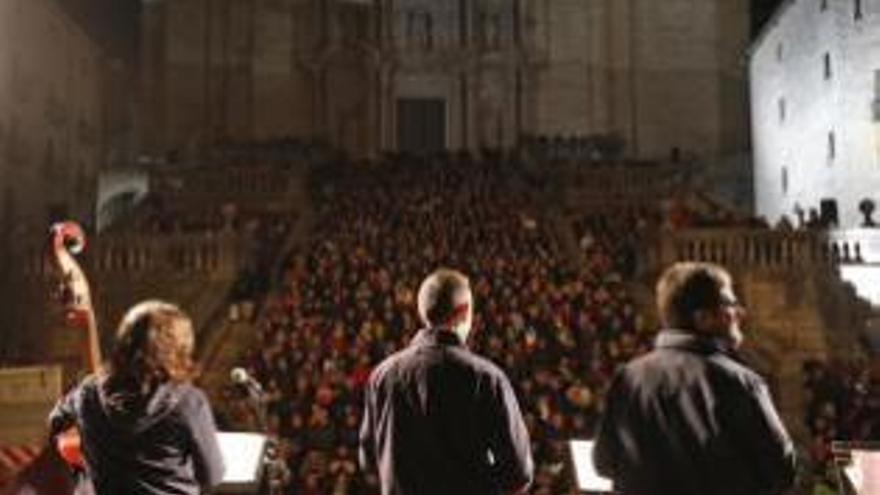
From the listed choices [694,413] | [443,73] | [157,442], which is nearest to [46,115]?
[443,73]

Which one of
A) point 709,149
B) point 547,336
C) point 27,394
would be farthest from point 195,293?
point 709,149

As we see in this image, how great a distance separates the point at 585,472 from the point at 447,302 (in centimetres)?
179

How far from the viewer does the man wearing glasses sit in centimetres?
500

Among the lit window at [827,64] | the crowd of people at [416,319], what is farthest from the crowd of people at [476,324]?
the lit window at [827,64]

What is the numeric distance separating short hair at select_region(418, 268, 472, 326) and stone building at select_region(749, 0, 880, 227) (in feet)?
71.1

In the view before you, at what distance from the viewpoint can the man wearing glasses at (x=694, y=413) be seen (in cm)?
500

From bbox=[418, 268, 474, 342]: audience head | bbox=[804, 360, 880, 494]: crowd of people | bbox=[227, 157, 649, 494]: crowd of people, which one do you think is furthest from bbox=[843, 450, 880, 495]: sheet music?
bbox=[804, 360, 880, 494]: crowd of people

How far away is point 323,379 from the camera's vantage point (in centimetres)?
1631

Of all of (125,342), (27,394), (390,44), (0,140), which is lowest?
Answer: (27,394)

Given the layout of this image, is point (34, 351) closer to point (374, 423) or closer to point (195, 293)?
point (195, 293)

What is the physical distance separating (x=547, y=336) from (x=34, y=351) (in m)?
8.64

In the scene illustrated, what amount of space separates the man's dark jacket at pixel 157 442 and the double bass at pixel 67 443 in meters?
0.39

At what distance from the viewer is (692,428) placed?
5.09 m

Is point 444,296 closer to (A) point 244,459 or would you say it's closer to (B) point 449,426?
(B) point 449,426
